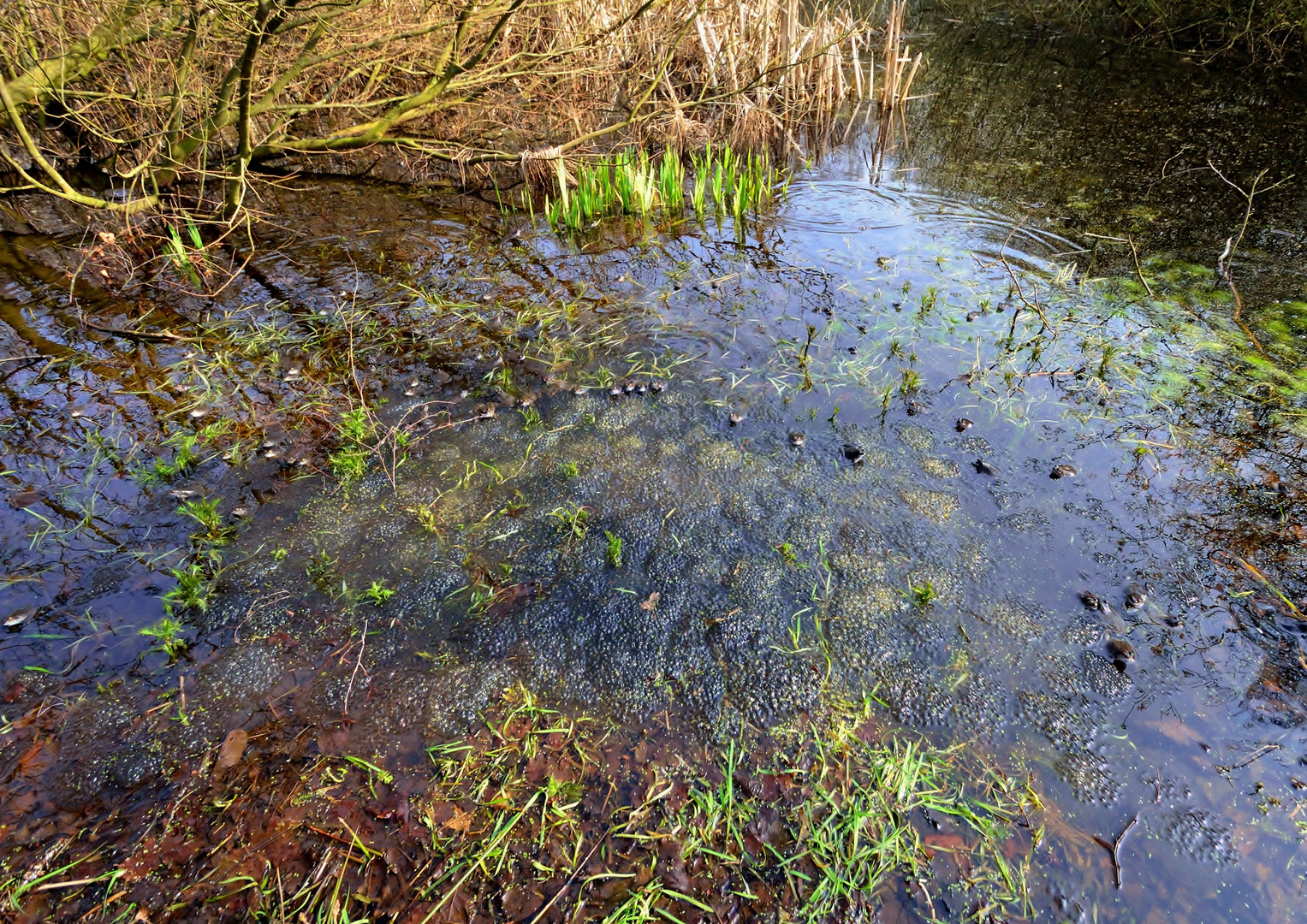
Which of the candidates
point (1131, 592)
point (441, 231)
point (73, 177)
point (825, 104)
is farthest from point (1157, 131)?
point (73, 177)

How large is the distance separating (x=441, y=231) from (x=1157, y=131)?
886 centimetres

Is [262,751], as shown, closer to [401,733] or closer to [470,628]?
[401,733]

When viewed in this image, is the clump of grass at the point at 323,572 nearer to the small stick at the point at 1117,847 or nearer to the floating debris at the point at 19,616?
the floating debris at the point at 19,616

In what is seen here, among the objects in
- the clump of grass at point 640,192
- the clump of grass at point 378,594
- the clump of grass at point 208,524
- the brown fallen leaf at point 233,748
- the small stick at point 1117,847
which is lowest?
the small stick at point 1117,847

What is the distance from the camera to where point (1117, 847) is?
1862mm

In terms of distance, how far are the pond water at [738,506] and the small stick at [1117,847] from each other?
0.03 feet

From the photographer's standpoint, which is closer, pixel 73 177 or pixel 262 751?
pixel 262 751

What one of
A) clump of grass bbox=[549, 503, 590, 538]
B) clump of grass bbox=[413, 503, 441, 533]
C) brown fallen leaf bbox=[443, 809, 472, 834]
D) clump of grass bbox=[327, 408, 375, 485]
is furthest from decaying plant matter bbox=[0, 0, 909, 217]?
brown fallen leaf bbox=[443, 809, 472, 834]

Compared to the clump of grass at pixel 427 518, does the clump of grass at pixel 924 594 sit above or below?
below

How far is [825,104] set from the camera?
25.3 feet

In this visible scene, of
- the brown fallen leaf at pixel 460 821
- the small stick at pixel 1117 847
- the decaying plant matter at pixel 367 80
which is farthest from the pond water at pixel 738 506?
the decaying plant matter at pixel 367 80

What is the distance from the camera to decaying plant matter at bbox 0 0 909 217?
4.15 metres

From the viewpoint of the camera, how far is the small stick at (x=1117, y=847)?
182 centimetres

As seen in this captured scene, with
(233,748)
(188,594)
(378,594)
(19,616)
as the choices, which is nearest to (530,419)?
(378,594)
